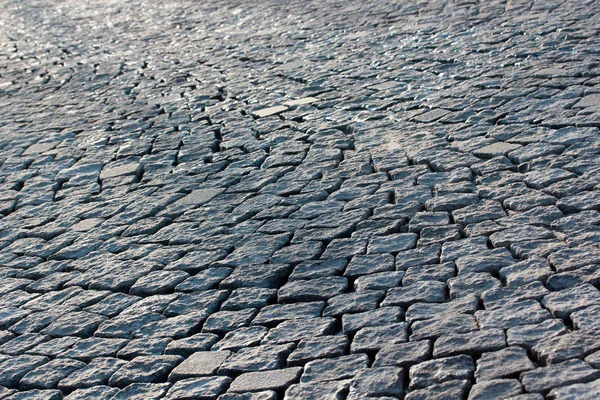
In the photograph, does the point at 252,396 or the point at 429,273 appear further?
the point at 429,273

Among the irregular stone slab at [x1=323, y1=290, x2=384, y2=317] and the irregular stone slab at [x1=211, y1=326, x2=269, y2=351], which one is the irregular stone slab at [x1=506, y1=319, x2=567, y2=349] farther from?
the irregular stone slab at [x1=211, y1=326, x2=269, y2=351]

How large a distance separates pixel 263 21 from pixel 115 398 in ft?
27.0

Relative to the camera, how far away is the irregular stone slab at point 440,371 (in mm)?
3520

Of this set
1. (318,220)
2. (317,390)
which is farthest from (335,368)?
(318,220)

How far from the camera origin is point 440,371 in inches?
141

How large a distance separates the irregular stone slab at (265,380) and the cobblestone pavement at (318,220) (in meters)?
0.01

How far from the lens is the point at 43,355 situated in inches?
167

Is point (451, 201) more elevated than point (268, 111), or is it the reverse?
point (268, 111)

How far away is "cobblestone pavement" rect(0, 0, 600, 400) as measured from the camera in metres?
3.82

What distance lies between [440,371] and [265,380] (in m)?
0.75

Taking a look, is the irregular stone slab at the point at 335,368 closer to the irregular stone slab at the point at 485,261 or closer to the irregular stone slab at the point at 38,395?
the irregular stone slab at the point at 485,261

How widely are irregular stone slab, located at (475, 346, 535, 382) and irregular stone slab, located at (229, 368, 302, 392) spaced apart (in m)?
0.78

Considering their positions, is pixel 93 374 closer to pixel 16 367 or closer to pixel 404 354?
pixel 16 367

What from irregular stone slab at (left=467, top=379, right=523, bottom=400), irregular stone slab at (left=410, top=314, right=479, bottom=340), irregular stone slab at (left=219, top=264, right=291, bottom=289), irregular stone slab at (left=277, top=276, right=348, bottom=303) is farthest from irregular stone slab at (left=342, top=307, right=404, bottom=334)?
irregular stone slab at (left=467, top=379, right=523, bottom=400)
